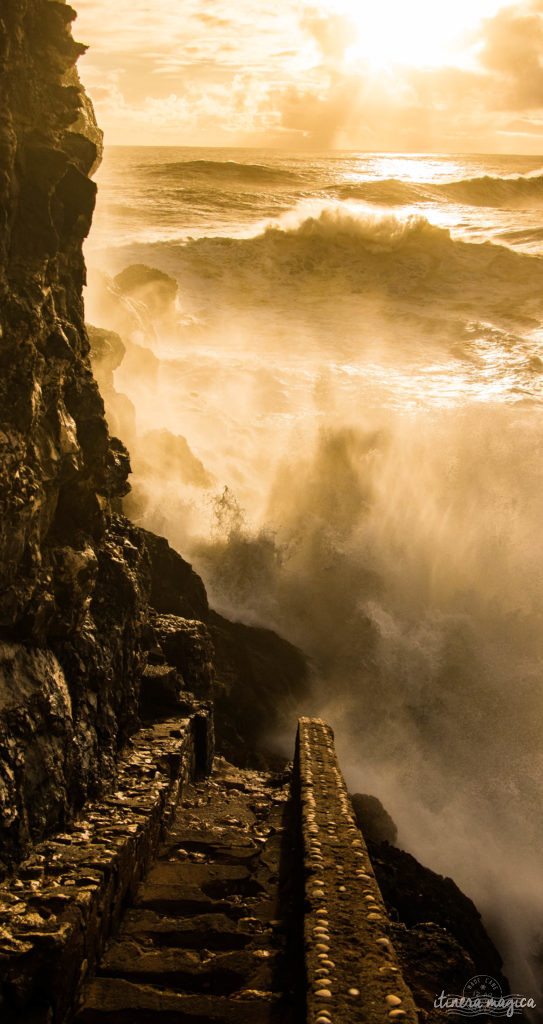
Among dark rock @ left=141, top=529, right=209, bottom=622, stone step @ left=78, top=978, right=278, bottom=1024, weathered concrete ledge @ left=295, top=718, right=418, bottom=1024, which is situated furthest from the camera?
dark rock @ left=141, top=529, right=209, bottom=622

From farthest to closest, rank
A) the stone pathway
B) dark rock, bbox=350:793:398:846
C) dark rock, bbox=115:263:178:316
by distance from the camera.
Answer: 1. dark rock, bbox=115:263:178:316
2. dark rock, bbox=350:793:398:846
3. the stone pathway

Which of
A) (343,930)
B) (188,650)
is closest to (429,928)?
(343,930)

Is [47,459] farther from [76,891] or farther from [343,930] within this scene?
[343,930]

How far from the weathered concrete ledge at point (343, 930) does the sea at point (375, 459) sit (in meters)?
9.25

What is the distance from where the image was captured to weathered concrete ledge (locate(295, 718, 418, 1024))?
3.94 metres

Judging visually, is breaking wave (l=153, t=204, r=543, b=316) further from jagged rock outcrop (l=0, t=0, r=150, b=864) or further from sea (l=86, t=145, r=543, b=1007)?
jagged rock outcrop (l=0, t=0, r=150, b=864)

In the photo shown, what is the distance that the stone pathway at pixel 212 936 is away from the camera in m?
4.41

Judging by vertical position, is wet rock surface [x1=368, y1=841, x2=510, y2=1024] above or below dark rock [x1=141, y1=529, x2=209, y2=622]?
below

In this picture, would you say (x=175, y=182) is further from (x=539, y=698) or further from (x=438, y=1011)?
(x=438, y=1011)

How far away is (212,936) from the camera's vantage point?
5352 mm

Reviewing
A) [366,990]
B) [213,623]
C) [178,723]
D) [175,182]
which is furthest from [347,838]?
[175,182]

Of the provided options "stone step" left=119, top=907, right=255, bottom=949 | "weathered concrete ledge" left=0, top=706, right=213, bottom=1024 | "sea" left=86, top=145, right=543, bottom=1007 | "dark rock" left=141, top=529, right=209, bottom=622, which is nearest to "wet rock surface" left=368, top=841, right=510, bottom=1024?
"stone step" left=119, top=907, right=255, bottom=949

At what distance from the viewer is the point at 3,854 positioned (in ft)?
16.6

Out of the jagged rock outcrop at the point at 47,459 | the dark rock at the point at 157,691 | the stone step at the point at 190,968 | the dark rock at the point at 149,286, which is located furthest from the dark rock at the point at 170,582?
the dark rock at the point at 149,286
